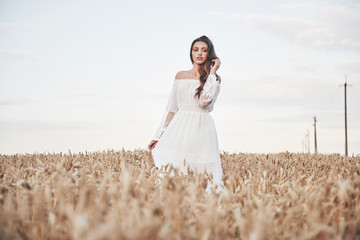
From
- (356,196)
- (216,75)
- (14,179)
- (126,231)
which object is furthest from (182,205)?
(216,75)

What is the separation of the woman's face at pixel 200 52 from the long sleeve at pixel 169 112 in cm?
54

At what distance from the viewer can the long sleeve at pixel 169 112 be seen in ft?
18.7

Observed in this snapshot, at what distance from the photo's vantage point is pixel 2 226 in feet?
7.18

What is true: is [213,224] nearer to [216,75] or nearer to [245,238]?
[245,238]

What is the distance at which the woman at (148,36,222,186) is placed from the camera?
5.24 metres

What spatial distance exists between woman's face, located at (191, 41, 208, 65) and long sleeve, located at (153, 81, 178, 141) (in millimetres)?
536

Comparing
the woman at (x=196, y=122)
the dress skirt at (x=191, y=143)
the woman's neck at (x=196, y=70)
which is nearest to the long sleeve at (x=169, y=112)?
the woman at (x=196, y=122)

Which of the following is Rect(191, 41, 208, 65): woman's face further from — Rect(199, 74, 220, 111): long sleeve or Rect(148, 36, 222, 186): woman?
Rect(199, 74, 220, 111): long sleeve

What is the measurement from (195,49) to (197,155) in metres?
1.65

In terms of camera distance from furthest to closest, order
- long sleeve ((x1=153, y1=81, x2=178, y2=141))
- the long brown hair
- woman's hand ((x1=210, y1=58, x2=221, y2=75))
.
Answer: long sleeve ((x1=153, y1=81, x2=178, y2=141))
the long brown hair
woman's hand ((x1=210, y1=58, x2=221, y2=75))

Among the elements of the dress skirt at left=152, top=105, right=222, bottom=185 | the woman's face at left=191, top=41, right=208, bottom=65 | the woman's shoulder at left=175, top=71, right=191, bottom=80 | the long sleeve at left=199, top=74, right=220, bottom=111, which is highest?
the woman's face at left=191, top=41, right=208, bottom=65

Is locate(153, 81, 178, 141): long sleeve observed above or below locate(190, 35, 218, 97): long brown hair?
below

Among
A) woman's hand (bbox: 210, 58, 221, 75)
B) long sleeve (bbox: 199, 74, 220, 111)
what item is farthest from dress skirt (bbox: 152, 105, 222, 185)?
woman's hand (bbox: 210, 58, 221, 75)

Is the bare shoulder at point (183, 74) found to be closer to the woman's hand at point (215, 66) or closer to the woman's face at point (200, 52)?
the woman's face at point (200, 52)
